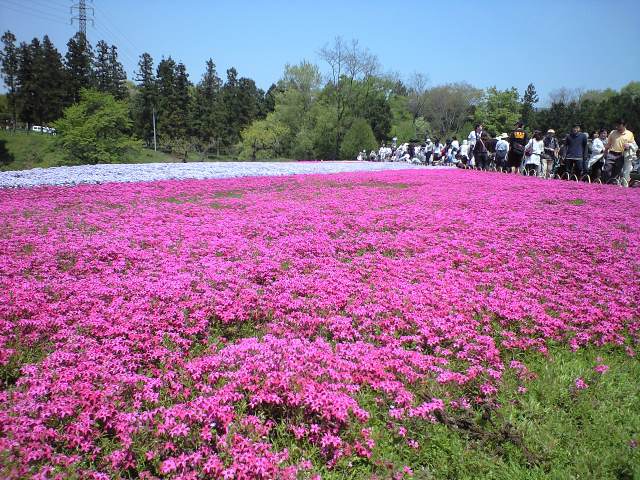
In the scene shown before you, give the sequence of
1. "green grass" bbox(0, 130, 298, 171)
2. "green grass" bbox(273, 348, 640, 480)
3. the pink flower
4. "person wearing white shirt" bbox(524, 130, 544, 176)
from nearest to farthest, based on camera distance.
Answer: "green grass" bbox(273, 348, 640, 480), the pink flower, "person wearing white shirt" bbox(524, 130, 544, 176), "green grass" bbox(0, 130, 298, 171)

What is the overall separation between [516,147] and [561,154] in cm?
215

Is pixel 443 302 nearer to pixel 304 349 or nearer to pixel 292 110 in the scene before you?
pixel 304 349

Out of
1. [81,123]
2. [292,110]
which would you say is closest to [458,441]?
[81,123]

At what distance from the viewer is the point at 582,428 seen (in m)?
3.73

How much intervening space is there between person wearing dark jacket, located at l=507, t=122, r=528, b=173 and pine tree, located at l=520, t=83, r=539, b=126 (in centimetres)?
7024

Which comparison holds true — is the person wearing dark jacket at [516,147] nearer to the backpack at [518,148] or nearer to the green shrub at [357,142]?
the backpack at [518,148]

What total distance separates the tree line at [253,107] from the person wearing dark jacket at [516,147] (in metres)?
38.1

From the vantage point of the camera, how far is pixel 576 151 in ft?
61.2

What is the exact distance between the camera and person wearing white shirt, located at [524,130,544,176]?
67.4 feet

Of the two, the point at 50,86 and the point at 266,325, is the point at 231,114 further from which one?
the point at 266,325

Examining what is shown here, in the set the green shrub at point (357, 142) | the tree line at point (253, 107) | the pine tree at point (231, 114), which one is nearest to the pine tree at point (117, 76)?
the tree line at point (253, 107)

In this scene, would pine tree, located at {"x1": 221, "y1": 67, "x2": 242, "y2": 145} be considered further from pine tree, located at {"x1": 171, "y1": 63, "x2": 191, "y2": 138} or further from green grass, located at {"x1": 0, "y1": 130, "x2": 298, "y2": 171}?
green grass, located at {"x1": 0, "y1": 130, "x2": 298, "y2": 171}

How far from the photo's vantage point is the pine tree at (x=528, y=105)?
8547 cm

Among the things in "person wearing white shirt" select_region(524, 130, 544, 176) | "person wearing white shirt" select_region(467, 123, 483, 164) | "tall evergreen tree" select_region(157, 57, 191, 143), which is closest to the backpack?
"person wearing white shirt" select_region(524, 130, 544, 176)
